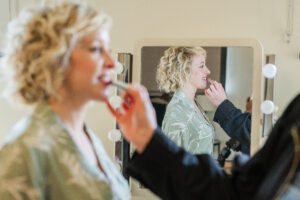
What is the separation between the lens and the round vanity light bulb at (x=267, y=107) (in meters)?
1.32

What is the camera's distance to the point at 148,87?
4.70 feet

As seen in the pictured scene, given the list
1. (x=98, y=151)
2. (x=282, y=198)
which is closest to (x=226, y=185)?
(x=282, y=198)

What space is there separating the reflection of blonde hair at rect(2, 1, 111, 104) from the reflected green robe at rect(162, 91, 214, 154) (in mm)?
746

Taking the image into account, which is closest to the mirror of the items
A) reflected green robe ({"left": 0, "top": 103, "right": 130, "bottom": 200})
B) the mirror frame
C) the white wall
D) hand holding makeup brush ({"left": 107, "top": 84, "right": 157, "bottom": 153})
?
the mirror frame

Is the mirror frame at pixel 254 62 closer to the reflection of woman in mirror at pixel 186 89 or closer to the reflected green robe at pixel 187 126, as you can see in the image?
the reflection of woman in mirror at pixel 186 89

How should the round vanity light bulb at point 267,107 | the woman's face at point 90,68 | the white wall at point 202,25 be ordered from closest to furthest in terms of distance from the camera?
the woman's face at point 90,68 → the round vanity light bulb at point 267,107 → the white wall at point 202,25

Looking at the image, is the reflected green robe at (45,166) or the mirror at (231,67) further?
the mirror at (231,67)

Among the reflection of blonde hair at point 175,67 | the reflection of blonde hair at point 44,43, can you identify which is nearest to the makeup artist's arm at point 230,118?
the reflection of blonde hair at point 175,67

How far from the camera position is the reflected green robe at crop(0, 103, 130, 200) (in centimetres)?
58

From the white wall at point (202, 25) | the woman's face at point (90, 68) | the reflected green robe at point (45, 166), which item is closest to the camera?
the reflected green robe at point (45, 166)

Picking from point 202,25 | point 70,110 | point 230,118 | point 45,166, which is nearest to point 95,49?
point 70,110

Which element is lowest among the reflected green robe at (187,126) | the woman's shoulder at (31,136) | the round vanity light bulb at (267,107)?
the reflected green robe at (187,126)

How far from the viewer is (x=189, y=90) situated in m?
1.41

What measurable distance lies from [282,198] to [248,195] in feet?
0.48
